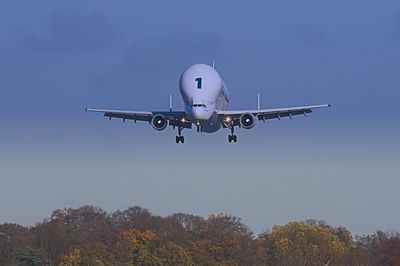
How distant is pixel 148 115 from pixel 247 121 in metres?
8.69

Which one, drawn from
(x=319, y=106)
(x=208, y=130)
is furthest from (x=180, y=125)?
(x=319, y=106)

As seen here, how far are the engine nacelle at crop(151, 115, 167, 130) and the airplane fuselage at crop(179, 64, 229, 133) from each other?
6.93 ft

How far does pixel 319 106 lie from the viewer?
468ft

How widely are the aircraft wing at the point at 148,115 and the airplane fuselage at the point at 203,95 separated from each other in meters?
1.37

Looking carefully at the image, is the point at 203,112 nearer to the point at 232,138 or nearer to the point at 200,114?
the point at 200,114

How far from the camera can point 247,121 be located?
466 feet

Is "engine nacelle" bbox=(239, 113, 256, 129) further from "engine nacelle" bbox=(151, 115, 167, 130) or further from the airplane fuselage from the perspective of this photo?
"engine nacelle" bbox=(151, 115, 167, 130)

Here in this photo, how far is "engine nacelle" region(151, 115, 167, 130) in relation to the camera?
140375 millimetres

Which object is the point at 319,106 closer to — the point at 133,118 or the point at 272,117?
the point at 272,117

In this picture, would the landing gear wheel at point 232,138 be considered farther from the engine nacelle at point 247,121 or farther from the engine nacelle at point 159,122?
the engine nacelle at point 159,122

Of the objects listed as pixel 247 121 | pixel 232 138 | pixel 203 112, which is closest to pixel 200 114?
pixel 203 112

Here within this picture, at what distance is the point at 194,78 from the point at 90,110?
922cm

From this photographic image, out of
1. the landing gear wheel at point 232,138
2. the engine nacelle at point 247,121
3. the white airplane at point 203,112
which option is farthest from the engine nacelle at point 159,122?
the landing gear wheel at point 232,138

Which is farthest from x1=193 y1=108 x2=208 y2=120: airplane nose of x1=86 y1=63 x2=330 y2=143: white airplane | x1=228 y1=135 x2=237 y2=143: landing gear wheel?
x1=228 y1=135 x2=237 y2=143: landing gear wheel
